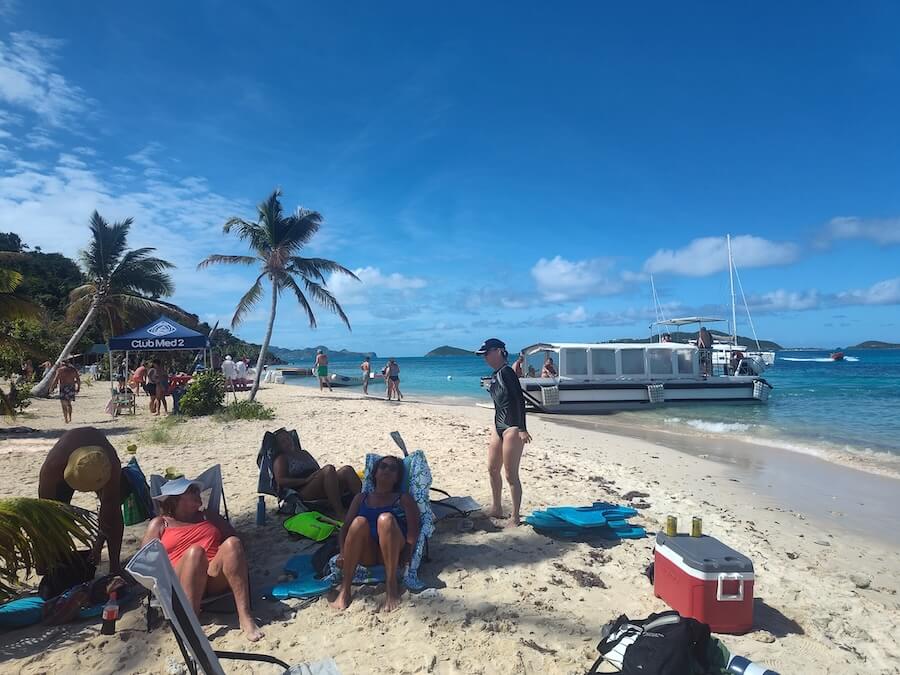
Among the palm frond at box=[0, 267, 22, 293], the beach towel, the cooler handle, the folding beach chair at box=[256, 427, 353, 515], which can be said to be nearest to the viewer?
the cooler handle

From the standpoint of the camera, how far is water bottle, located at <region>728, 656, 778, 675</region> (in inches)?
99.1

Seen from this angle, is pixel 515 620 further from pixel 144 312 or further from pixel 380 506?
pixel 144 312

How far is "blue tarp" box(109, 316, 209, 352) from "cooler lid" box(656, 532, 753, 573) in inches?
485

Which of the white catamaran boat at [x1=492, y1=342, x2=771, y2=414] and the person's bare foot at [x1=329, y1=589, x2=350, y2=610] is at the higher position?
the white catamaran boat at [x1=492, y1=342, x2=771, y2=414]

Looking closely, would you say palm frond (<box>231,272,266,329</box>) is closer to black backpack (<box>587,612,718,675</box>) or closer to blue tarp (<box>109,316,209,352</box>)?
blue tarp (<box>109,316,209,352</box>)

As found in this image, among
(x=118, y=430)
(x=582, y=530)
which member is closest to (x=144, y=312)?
(x=118, y=430)

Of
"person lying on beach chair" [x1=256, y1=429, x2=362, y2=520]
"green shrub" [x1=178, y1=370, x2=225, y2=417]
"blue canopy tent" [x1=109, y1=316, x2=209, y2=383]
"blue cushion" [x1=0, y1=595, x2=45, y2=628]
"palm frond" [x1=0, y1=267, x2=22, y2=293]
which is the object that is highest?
"palm frond" [x1=0, y1=267, x2=22, y2=293]

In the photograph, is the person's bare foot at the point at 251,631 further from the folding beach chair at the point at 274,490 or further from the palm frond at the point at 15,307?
the palm frond at the point at 15,307

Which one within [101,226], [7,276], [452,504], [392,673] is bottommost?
[392,673]

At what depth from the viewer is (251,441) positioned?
9.04 metres

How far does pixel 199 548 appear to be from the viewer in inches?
125

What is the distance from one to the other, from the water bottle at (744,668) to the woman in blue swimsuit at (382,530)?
1910 mm

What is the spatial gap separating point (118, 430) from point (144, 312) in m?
12.5

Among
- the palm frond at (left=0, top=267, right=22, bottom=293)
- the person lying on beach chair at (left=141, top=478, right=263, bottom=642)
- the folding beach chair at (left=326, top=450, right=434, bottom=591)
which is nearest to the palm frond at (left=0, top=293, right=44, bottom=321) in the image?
the palm frond at (left=0, top=267, right=22, bottom=293)
